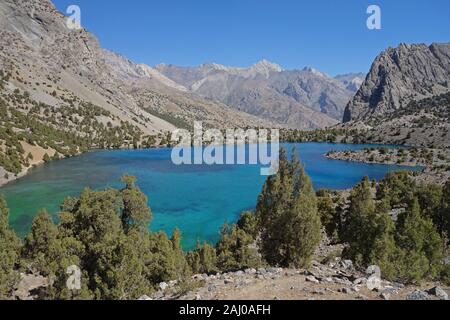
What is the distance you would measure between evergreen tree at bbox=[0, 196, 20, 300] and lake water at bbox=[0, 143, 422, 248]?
22.5 metres

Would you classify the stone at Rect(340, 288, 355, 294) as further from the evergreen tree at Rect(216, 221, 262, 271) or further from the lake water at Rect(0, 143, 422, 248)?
the lake water at Rect(0, 143, 422, 248)

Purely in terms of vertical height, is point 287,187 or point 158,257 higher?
point 287,187

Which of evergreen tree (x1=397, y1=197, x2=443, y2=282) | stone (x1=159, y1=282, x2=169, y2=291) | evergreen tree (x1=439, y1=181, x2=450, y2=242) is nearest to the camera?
stone (x1=159, y1=282, x2=169, y2=291)

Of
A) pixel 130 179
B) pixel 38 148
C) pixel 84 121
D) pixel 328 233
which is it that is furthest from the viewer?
pixel 84 121

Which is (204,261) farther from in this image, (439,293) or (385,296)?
(439,293)

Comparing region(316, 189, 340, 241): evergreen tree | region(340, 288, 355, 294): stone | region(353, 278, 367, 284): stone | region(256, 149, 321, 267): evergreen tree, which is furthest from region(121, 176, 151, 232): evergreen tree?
region(316, 189, 340, 241): evergreen tree

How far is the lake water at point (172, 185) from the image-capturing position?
6394 centimetres

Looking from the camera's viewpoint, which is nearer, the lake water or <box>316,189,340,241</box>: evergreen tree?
<box>316,189,340,241</box>: evergreen tree

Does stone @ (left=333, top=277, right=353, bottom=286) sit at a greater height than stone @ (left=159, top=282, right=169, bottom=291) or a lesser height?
greater

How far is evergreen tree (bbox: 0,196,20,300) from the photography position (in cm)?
2563
